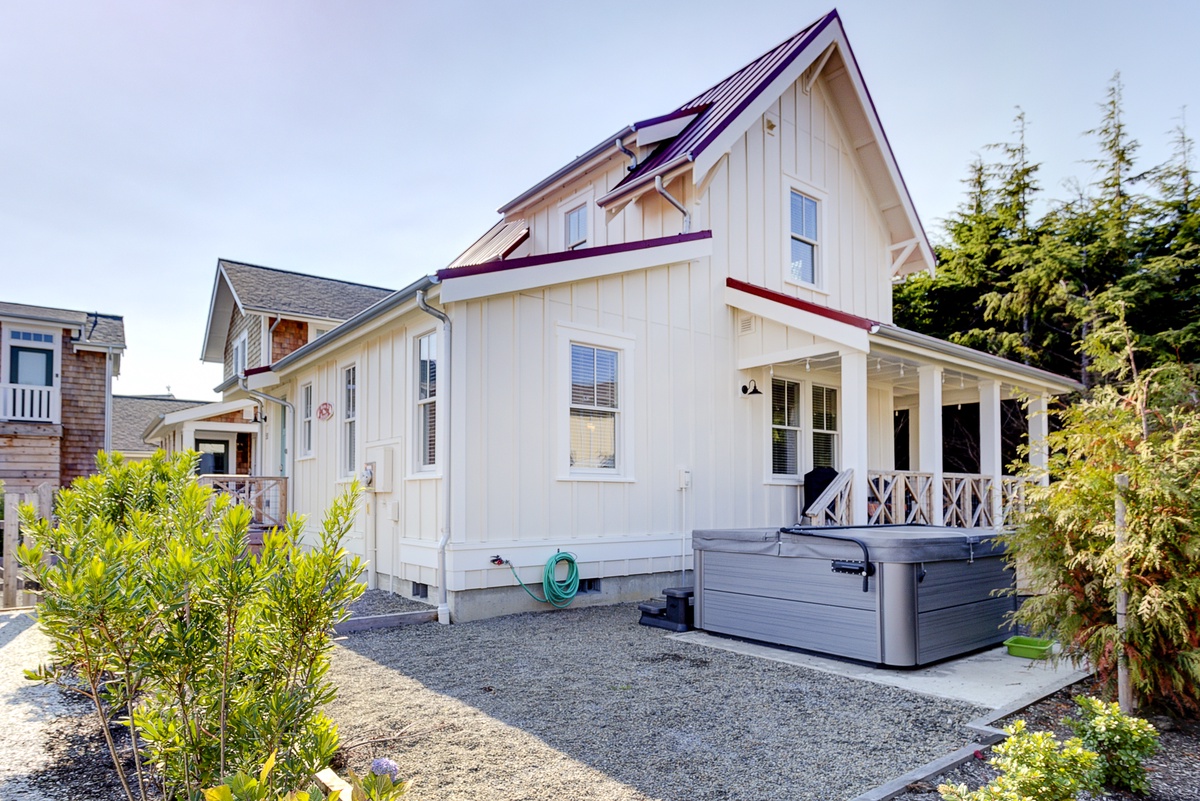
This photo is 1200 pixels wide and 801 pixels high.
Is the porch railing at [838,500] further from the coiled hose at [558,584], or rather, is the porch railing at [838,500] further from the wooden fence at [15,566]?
the wooden fence at [15,566]

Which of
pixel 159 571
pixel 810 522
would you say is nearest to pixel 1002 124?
pixel 810 522

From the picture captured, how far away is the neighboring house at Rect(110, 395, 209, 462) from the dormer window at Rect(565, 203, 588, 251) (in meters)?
14.3

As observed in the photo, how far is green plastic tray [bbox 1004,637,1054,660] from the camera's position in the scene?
5629 mm

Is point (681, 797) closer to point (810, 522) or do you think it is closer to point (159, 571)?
point (159, 571)

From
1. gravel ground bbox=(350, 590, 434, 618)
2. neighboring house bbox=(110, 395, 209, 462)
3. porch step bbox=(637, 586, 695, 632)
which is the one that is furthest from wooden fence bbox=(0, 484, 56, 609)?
neighboring house bbox=(110, 395, 209, 462)

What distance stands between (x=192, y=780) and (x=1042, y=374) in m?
12.5

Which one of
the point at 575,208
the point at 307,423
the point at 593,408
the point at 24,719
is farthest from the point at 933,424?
the point at 24,719

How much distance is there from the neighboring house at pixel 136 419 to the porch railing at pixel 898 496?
61.7 ft

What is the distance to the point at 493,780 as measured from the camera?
11.0ft

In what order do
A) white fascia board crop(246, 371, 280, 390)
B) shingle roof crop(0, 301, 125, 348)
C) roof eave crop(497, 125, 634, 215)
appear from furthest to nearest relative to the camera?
shingle roof crop(0, 301, 125, 348)
white fascia board crop(246, 371, 280, 390)
roof eave crop(497, 125, 634, 215)

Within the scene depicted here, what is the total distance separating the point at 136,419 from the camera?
26.3 meters

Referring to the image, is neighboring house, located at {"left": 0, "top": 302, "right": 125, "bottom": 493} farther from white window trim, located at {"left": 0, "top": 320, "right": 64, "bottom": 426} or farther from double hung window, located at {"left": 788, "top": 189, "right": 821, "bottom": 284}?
double hung window, located at {"left": 788, "top": 189, "right": 821, "bottom": 284}

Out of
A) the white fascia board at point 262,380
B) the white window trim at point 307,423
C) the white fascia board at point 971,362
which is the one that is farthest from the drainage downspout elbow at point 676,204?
the white fascia board at point 262,380

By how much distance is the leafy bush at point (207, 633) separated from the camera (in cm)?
221
